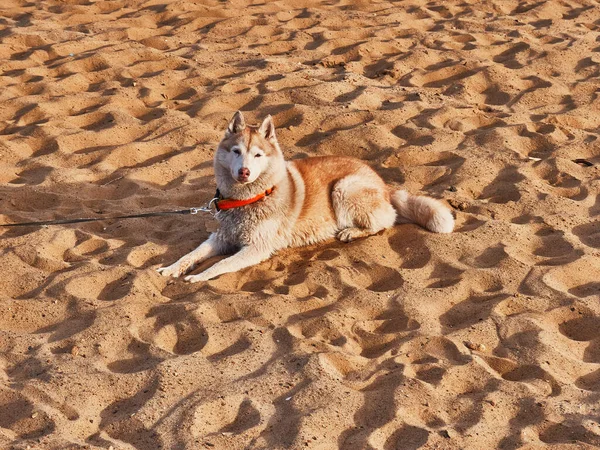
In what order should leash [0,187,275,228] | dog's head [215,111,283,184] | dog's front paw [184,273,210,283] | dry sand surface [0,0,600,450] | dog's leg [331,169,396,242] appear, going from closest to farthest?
1. dry sand surface [0,0,600,450]
2. dog's front paw [184,273,210,283]
3. dog's head [215,111,283,184]
4. leash [0,187,275,228]
5. dog's leg [331,169,396,242]

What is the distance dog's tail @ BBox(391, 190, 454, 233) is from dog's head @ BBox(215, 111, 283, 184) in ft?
3.23

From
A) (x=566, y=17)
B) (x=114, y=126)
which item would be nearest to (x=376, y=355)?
(x=114, y=126)

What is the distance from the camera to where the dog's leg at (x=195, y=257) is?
5590 millimetres

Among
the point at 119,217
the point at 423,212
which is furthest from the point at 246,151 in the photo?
the point at 423,212

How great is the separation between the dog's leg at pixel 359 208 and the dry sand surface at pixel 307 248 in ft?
0.52

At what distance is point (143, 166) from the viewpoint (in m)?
7.12

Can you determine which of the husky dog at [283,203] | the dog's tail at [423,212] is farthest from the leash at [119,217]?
the dog's tail at [423,212]

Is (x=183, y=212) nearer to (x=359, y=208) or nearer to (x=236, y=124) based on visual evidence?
(x=236, y=124)

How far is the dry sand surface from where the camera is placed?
414 centimetres

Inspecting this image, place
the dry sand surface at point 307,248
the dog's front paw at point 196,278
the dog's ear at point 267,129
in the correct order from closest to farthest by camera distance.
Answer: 1. the dry sand surface at point 307,248
2. the dog's front paw at point 196,278
3. the dog's ear at point 267,129

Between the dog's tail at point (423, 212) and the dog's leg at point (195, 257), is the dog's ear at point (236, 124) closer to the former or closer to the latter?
the dog's leg at point (195, 257)

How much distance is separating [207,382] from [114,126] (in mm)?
3873

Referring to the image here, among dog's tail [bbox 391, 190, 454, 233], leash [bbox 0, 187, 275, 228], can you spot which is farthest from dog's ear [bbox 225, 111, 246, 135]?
dog's tail [bbox 391, 190, 454, 233]

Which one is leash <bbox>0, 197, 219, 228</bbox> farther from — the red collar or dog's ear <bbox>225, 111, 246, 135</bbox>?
dog's ear <bbox>225, 111, 246, 135</bbox>
